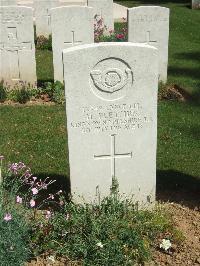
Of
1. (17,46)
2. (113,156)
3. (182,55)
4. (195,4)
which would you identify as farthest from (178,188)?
(195,4)

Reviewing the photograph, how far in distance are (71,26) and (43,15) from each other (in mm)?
6152

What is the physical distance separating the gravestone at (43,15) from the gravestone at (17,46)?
574 cm

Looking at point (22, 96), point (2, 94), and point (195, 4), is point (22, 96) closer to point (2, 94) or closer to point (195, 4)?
point (2, 94)

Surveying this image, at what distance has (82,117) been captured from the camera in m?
4.68

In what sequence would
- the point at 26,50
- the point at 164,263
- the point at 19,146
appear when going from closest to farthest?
the point at 164,263
the point at 19,146
the point at 26,50

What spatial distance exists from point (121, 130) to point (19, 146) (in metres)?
2.80

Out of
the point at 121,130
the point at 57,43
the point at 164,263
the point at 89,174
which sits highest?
the point at 57,43

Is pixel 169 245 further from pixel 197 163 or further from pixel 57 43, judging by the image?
pixel 57 43

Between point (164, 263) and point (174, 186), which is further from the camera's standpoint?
point (174, 186)

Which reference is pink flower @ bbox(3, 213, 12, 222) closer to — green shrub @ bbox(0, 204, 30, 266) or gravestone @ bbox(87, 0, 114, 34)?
green shrub @ bbox(0, 204, 30, 266)

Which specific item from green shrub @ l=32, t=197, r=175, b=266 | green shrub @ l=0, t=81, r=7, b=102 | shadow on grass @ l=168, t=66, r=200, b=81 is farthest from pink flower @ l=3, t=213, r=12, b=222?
shadow on grass @ l=168, t=66, r=200, b=81

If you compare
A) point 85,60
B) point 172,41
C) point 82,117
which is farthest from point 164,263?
point 172,41

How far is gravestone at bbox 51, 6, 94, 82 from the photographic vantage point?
930cm

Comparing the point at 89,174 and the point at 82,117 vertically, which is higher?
the point at 82,117
